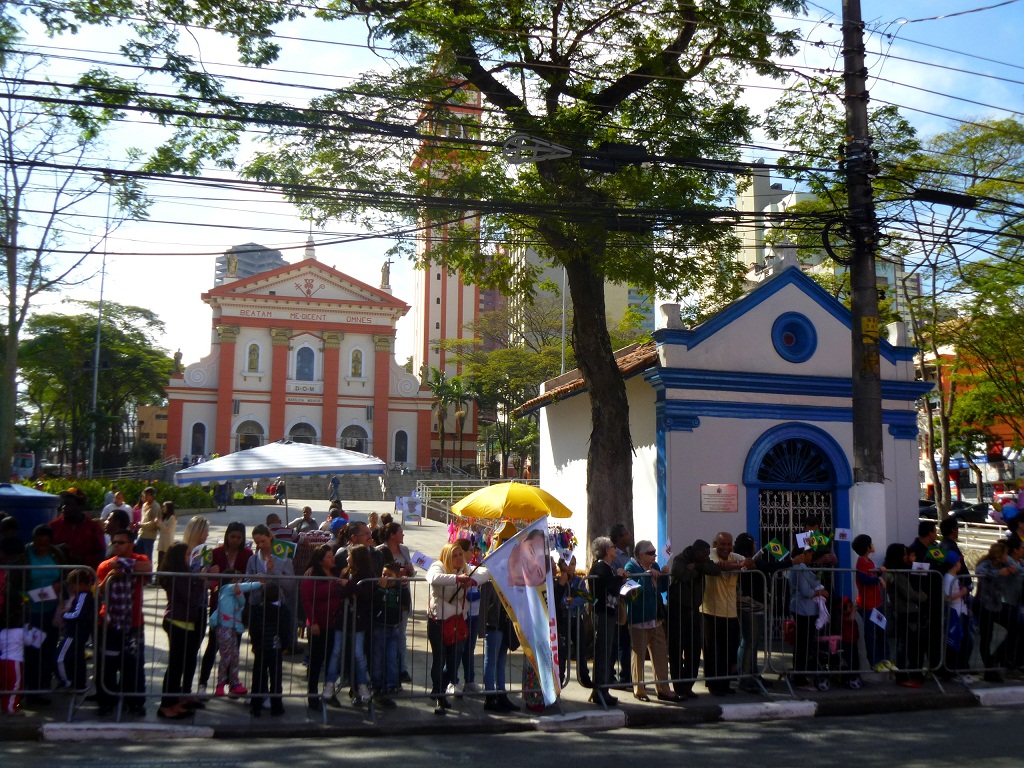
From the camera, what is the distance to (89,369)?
164 ft

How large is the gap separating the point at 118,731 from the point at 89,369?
156ft

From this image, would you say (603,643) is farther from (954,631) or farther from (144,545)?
(144,545)

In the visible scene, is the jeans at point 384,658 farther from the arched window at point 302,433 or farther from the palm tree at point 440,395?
the palm tree at point 440,395

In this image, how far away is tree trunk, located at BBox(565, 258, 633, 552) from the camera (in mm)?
12039

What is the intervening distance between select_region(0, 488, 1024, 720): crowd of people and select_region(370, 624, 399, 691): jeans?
2 cm

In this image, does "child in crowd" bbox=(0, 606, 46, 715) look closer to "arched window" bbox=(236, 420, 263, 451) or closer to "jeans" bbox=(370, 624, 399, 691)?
"jeans" bbox=(370, 624, 399, 691)

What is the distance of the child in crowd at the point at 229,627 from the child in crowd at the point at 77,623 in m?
1.06

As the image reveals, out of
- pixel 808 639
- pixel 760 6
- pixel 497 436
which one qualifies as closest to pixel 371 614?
pixel 808 639

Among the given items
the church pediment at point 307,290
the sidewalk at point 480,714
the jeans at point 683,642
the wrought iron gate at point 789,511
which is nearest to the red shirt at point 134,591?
the sidewalk at point 480,714

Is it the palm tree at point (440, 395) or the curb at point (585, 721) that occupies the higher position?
the palm tree at point (440, 395)

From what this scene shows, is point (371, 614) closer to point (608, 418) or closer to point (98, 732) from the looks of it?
point (98, 732)

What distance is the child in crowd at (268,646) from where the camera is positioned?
7.90 metres

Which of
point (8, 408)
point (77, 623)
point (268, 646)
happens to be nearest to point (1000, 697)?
point (268, 646)

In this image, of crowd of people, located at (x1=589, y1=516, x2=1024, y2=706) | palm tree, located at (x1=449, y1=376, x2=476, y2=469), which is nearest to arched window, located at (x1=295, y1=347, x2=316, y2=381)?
palm tree, located at (x1=449, y1=376, x2=476, y2=469)
